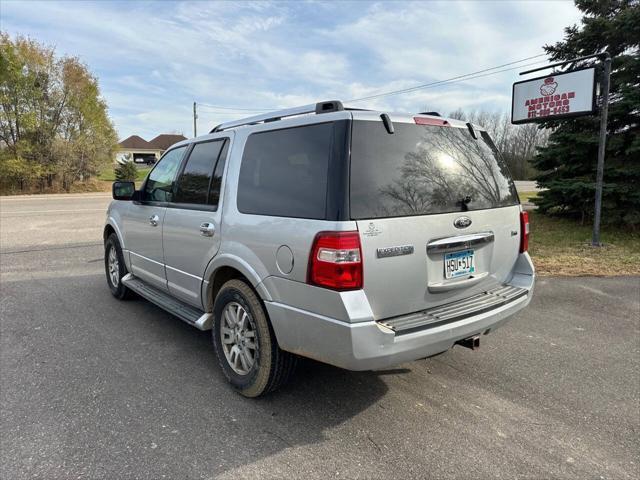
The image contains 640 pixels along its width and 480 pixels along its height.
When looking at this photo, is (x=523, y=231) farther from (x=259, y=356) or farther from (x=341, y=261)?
(x=259, y=356)

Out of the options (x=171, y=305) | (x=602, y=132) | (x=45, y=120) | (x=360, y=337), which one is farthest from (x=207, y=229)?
(x=45, y=120)

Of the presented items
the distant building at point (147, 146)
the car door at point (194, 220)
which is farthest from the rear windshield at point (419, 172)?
the distant building at point (147, 146)

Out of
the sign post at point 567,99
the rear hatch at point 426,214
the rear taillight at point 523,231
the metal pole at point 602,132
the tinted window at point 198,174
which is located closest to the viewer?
the rear hatch at point 426,214

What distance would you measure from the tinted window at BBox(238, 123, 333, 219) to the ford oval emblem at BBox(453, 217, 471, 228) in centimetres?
95

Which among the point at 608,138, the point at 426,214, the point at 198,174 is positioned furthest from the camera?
the point at 608,138

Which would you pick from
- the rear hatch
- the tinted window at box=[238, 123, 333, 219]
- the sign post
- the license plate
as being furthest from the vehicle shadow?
the sign post

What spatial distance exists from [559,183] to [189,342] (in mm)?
10604

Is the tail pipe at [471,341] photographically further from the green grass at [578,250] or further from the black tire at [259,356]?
the green grass at [578,250]

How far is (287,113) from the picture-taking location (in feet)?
10.7

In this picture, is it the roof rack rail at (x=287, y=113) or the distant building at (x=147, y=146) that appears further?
the distant building at (x=147, y=146)

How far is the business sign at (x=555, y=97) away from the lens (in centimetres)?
959

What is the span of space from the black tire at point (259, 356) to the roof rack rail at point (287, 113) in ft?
4.16

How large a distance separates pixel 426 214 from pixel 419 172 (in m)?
0.29

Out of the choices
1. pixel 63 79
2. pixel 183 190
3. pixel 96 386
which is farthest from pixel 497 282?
pixel 63 79
